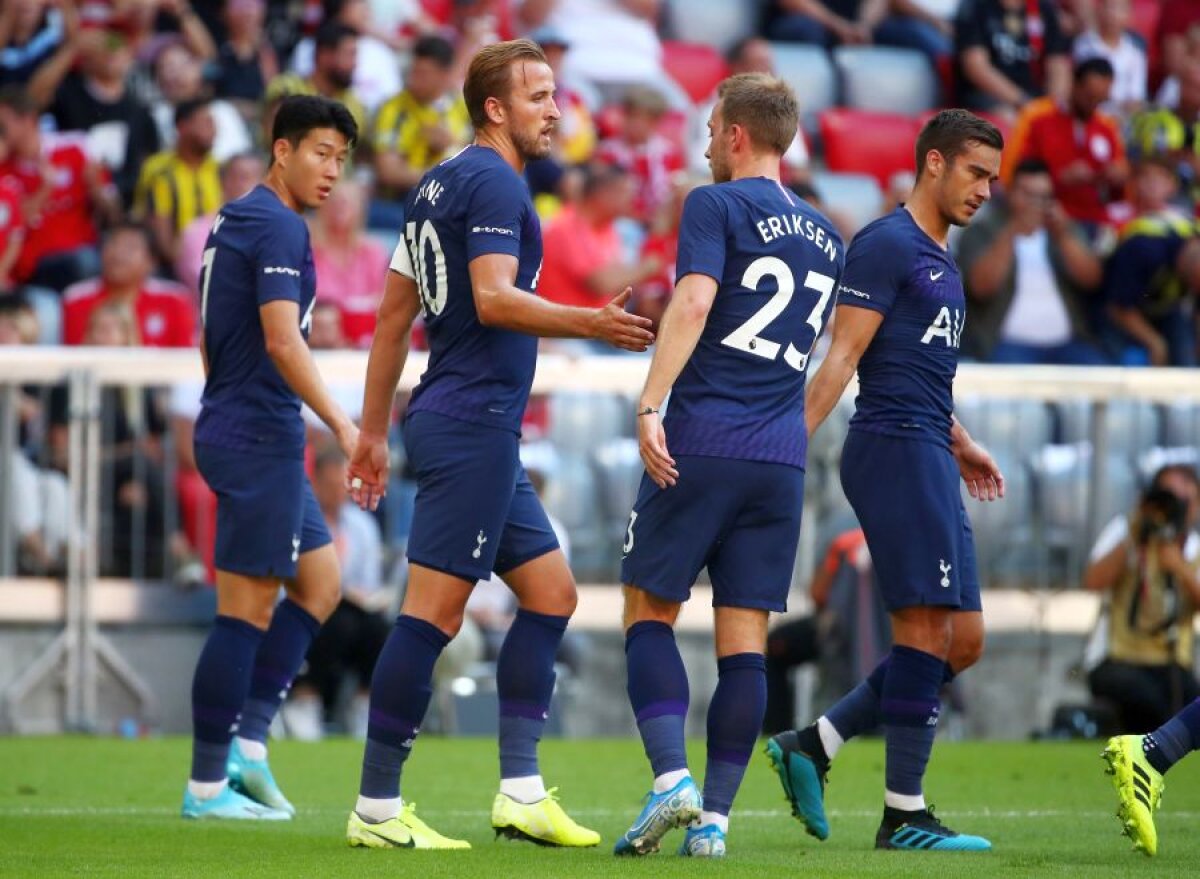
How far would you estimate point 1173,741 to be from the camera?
21.7 ft

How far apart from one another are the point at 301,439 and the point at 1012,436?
630 centimetres

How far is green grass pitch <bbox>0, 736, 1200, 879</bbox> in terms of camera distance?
609 cm

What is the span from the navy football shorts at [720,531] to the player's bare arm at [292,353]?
1458 mm

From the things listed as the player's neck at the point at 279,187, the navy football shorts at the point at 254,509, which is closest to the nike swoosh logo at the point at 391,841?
the navy football shorts at the point at 254,509

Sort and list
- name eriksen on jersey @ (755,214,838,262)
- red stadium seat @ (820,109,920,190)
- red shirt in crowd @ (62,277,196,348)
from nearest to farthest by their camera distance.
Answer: name eriksen on jersey @ (755,214,838,262) → red shirt in crowd @ (62,277,196,348) → red stadium seat @ (820,109,920,190)

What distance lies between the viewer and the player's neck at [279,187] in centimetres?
783

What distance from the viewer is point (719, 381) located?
6352 millimetres

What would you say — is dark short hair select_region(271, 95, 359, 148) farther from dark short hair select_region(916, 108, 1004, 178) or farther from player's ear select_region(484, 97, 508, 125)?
dark short hair select_region(916, 108, 1004, 178)

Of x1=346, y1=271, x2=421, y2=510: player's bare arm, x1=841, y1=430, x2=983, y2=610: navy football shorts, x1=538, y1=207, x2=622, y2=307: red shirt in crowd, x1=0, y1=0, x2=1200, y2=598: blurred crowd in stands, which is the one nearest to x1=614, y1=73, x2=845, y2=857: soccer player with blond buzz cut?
x1=841, y1=430, x2=983, y2=610: navy football shorts

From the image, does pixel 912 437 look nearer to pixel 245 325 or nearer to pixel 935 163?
pixel 935 163

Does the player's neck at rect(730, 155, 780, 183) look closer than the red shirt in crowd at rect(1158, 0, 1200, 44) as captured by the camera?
Yes

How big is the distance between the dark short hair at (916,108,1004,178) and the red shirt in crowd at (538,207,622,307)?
22.3ft

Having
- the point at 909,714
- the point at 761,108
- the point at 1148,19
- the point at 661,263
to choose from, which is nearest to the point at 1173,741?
the point at 909,714

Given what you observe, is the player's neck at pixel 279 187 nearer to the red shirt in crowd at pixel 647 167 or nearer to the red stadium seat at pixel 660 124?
the red shirt in crowd at pixel 647 167
